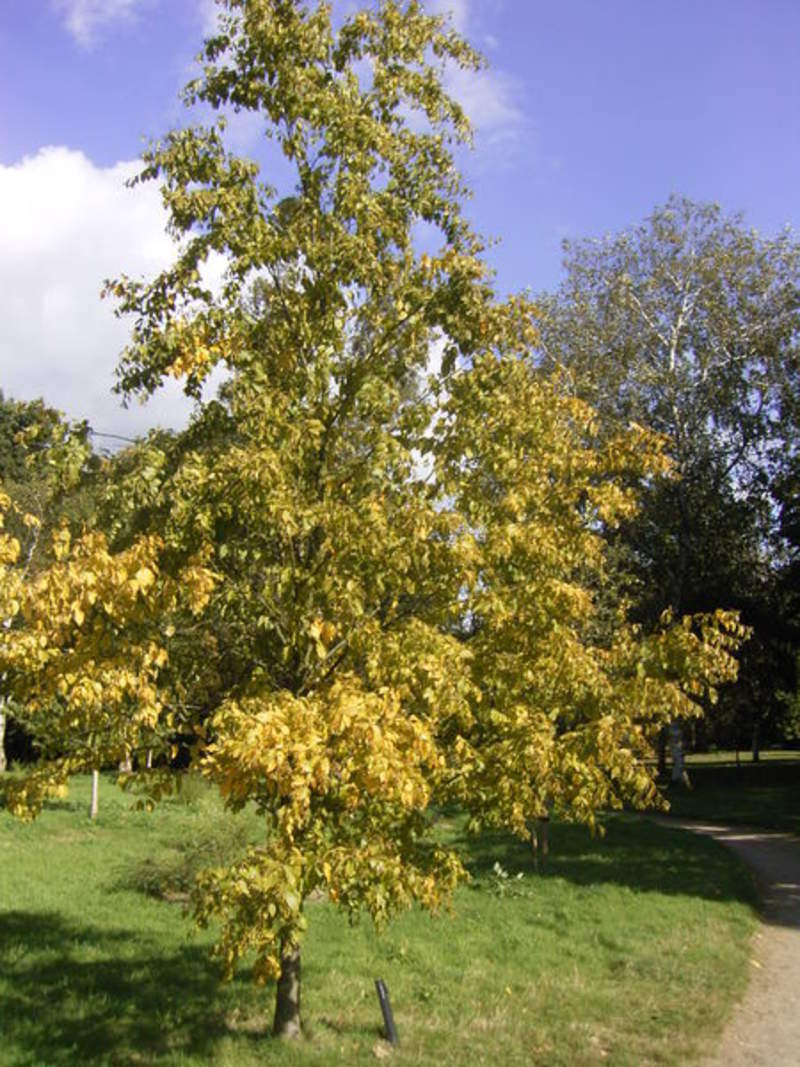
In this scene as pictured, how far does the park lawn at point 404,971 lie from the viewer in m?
7.24

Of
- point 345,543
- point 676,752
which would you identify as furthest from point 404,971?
point 676,752

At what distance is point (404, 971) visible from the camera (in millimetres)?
9453

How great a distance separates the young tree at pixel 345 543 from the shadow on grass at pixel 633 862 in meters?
8.67

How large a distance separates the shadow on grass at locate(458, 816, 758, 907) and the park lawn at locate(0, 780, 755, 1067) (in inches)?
3.9

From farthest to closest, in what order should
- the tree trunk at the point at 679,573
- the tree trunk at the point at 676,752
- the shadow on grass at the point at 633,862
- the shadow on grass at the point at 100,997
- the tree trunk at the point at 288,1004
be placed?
the tree trunk at the point at 676,752, the tree trunk at the point at 679,573, the shadow on grass at the point at 633,862, the tree trunk at the point at 288,1004, the shadow on grass at the point at 100,997

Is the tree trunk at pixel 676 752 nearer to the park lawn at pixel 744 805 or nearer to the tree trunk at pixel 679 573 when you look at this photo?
the tree trunk at pixel 679 573

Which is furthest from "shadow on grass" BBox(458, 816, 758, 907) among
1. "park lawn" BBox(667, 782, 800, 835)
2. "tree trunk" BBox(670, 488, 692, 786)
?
"tree trunk" BBox(670, 488, 692, 786)

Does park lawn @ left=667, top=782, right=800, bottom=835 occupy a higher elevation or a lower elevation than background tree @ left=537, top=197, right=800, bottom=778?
lower

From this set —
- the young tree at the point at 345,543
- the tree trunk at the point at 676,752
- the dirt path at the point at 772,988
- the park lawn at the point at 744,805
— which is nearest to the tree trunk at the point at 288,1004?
the young tree at the point at 345,543

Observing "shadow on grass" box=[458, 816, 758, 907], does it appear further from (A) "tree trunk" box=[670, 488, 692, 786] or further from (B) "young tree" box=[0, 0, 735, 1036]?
(A) "tree trunk" box=[670, 488, 692, 786]

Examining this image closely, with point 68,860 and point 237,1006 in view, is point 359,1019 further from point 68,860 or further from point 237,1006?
point 68,860

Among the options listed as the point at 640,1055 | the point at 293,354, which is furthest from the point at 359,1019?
the point at 293,354

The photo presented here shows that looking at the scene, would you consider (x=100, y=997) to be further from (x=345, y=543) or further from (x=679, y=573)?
(x=679, y=573)

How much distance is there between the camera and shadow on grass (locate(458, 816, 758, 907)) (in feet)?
46.4
